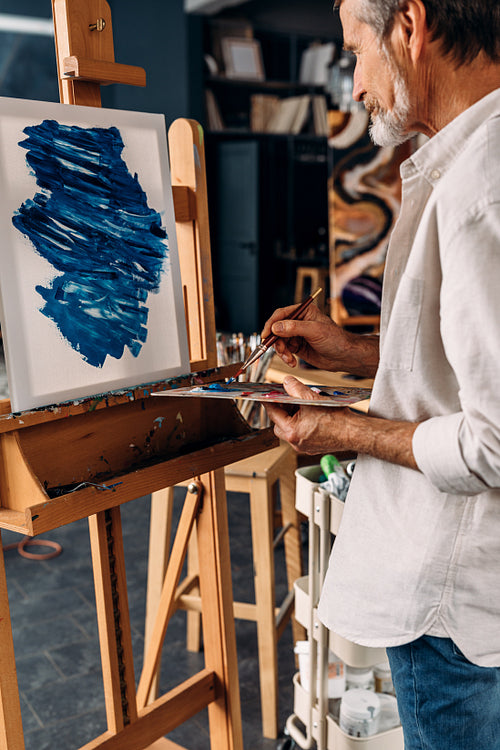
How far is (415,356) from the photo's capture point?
3.39ft

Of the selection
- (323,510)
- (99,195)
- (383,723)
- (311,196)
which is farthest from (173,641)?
(311,196)

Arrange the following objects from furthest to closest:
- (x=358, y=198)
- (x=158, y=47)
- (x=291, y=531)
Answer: (x=158, y=47) → (x=358, y=198) → (x=291, y=531)

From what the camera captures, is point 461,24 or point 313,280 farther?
point 313,280

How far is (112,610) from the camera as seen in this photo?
140 cm

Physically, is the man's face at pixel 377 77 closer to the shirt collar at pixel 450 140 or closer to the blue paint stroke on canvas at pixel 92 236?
the shirt collar at pixel 450 140

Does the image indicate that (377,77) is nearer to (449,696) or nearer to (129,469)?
(129,469)

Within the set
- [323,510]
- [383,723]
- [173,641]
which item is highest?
[323,510]

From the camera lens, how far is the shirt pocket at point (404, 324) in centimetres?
102

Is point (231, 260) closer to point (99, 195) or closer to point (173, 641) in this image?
point (173, 641)

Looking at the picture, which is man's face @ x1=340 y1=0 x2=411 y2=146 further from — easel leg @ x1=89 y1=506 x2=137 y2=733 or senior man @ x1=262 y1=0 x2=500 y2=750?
easel leg @ x1=89 y1=506 x2=137 y2=733

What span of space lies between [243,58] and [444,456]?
632cm

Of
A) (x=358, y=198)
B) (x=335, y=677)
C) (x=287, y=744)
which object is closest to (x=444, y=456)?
(x=335, y=677)

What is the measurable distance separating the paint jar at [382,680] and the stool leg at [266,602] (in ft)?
1.20

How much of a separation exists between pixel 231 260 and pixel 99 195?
5.58 m
